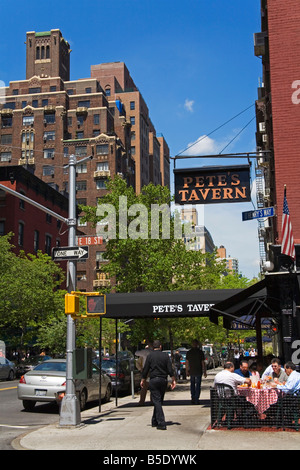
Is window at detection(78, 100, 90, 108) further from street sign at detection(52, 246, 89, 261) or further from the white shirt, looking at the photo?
the white shirt

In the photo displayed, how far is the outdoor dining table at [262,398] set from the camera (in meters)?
10.9

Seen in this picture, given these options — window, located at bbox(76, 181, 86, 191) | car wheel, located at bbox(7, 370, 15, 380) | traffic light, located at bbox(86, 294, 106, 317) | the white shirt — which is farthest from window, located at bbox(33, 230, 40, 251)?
the white shirt

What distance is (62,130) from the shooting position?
263 ft

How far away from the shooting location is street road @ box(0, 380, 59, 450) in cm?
1182

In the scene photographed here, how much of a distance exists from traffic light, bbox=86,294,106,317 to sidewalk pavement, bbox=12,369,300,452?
260cm

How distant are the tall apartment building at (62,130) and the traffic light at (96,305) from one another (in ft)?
199

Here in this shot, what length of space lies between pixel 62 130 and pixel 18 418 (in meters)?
68.8

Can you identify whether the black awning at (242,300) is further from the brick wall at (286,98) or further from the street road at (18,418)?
the street road at (18,418)

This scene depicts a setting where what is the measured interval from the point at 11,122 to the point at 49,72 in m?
13.6

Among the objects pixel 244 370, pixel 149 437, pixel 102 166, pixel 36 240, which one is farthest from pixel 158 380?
pixel 102 166

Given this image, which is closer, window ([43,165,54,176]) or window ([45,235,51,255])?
window ([45,235,51,255])

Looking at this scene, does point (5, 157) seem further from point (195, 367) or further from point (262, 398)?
point (262, 398)

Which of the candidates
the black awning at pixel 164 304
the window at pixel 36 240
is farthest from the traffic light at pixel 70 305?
the window at pixel 36 240
